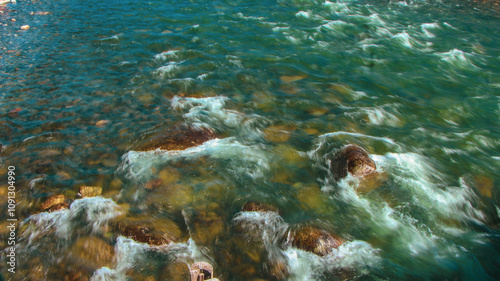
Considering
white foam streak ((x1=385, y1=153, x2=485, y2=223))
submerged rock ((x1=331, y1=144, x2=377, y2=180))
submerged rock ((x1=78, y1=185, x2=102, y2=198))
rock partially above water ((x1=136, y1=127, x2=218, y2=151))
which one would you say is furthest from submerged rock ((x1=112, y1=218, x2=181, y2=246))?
white foam streak ((x1=385, y1=153, x2=485, y2=223))

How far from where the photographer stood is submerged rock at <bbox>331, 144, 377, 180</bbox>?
20.6 ft

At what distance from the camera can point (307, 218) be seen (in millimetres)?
5480

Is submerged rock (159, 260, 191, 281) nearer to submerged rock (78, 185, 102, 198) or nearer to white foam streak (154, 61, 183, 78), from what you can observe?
submerged rock (78, 185, 102, 198)

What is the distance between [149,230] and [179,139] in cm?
252

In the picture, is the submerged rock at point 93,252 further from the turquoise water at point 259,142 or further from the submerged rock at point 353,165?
the submerged rock at point 353,165

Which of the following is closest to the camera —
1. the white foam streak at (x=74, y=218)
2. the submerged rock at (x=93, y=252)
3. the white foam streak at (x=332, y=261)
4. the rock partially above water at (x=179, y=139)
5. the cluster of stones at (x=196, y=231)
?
the white foam streak at (x=332, y=261)

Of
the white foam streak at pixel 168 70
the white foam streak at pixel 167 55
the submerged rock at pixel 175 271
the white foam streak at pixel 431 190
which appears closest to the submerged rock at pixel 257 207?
the submerged rock at pixel 175 271

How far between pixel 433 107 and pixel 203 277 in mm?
8607

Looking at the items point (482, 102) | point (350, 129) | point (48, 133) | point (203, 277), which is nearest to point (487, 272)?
point (350, 129)

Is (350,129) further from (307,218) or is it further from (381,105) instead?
(307,218)

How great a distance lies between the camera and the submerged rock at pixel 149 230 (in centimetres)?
503

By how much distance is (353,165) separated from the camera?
628 cm

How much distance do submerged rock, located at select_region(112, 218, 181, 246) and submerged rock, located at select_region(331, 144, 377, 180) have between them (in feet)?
10.8

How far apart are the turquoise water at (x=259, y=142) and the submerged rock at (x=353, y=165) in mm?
250
